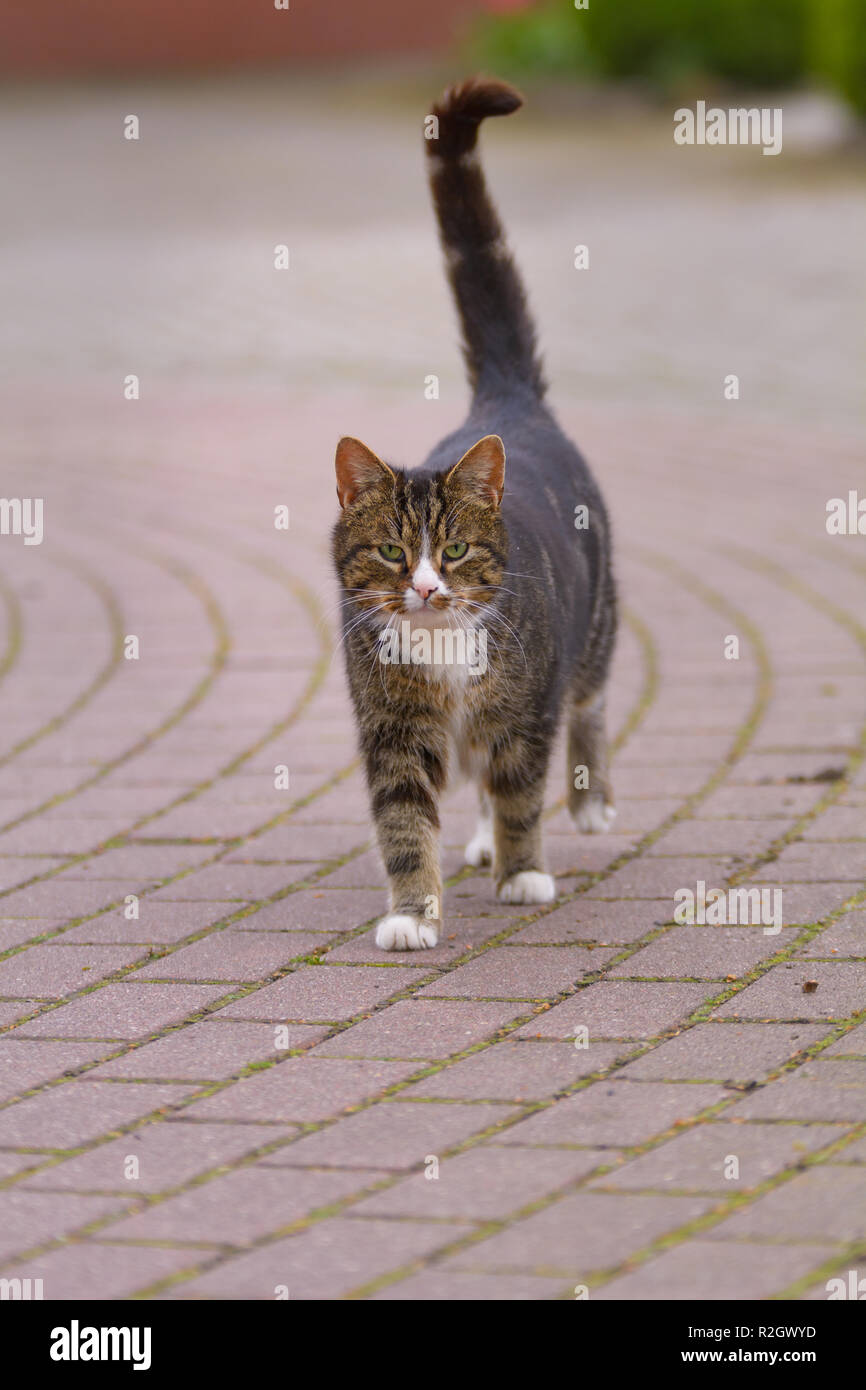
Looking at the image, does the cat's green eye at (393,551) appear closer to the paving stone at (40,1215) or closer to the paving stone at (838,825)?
the paving stone at (838,825)

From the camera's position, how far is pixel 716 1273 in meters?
2.79

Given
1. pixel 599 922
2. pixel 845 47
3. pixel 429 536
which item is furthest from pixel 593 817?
pixel 845 47

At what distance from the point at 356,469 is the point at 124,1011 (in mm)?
1419

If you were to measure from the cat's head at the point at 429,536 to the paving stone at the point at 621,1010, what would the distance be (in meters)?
0.97

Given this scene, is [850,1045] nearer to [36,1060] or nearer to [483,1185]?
[483,1185]

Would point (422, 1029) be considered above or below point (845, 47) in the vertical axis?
below

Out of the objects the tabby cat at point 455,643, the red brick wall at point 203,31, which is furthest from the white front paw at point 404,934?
the red brick wall at point 203,31

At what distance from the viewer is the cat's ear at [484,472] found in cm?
433

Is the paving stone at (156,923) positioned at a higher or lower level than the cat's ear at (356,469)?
lower

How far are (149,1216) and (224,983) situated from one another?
105 cm

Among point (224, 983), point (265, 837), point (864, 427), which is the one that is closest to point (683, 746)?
point (265, 837)

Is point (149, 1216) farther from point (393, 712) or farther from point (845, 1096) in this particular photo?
point (393, 712)

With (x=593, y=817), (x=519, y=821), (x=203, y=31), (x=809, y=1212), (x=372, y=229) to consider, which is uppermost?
(x=203, y=31)

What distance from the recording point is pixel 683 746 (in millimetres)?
5723
